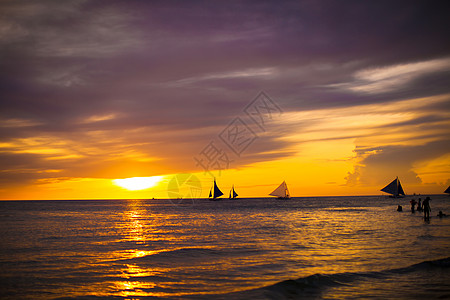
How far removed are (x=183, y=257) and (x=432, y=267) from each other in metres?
14.7

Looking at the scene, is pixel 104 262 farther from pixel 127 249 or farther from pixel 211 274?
pixel 211 274

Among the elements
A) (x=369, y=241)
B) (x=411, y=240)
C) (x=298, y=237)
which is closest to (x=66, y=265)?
(x=298, y=237)

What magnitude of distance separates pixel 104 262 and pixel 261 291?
11545 millimetres

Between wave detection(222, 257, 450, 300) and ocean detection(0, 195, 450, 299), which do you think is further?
ocean detection(0, 195, 450, 299)

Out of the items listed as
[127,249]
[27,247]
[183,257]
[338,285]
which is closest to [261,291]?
[338,285]

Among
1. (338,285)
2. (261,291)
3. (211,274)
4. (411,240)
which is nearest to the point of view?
(261,291)

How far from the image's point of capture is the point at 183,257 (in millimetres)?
23516

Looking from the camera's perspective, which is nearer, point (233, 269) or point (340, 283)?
point (340, 283)

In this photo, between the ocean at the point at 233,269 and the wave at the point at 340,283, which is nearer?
the wave at the point at 340,283

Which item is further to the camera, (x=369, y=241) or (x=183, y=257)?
(x=369, y=241)

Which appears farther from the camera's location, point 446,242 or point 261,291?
point 446,242

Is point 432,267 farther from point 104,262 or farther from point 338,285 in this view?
point 104,262

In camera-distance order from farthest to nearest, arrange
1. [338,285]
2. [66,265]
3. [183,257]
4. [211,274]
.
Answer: [183,257], [66,265], [211,274], [338,285]

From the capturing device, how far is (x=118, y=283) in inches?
659
